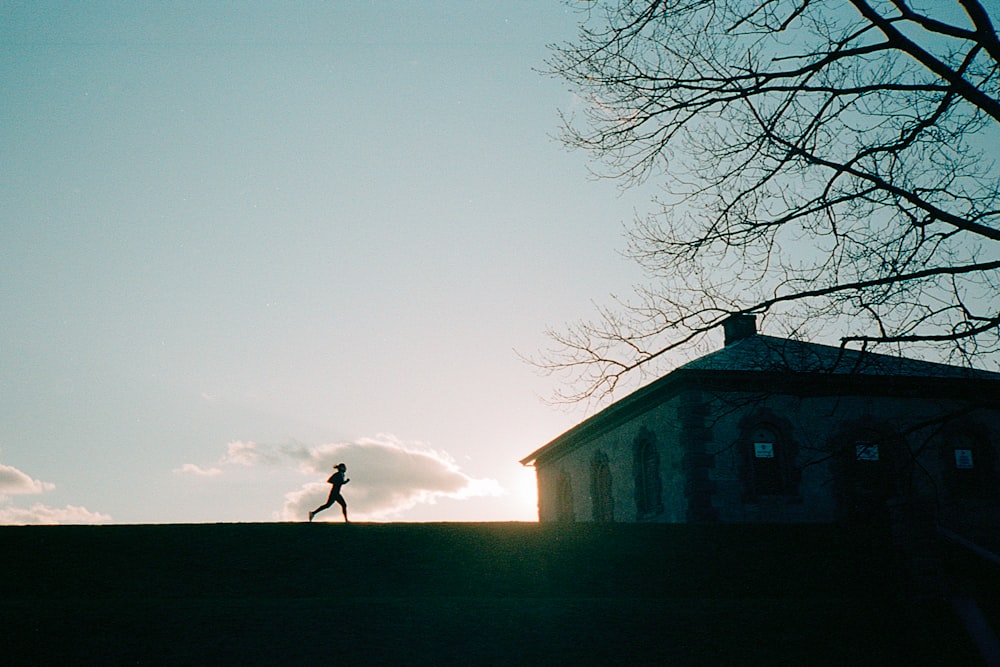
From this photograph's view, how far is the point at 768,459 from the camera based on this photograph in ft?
77.1

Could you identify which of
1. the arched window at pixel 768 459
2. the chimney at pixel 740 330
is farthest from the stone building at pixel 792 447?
the chimney at pixel 740 330

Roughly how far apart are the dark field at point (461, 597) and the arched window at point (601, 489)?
11.7 m

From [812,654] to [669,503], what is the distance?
12.7m

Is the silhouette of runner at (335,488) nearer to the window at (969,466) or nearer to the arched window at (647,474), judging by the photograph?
the arched window at (647,474)

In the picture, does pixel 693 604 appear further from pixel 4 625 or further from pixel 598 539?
pixel 4 625

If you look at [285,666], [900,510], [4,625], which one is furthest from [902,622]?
[4,625]

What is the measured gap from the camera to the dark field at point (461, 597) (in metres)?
10.6

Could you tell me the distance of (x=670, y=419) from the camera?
24.3m

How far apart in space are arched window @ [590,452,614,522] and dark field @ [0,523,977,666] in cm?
1166

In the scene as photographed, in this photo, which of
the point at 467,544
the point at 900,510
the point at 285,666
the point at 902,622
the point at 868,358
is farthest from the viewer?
the point at 467,544

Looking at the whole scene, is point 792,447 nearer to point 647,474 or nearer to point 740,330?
point 647,474

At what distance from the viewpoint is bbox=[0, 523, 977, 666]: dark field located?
10.6 meters

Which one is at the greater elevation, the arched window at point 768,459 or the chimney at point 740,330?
the chimney at point 740,330

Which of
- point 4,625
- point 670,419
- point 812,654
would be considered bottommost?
point 812,654
